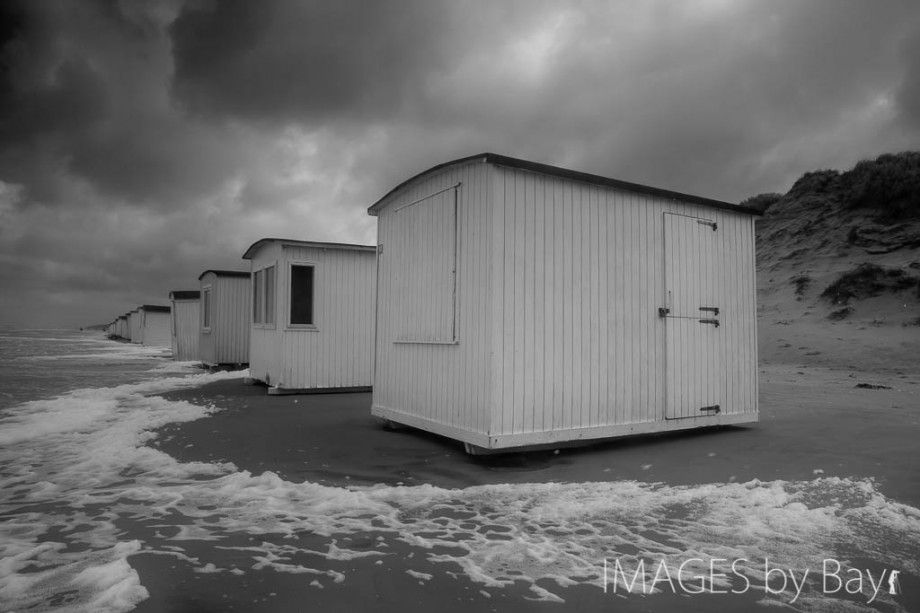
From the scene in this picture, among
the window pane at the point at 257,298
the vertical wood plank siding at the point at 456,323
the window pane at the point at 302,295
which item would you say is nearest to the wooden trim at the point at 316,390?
the window pane at the point at 302,295

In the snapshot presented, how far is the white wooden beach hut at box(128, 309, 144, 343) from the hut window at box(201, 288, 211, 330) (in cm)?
2696

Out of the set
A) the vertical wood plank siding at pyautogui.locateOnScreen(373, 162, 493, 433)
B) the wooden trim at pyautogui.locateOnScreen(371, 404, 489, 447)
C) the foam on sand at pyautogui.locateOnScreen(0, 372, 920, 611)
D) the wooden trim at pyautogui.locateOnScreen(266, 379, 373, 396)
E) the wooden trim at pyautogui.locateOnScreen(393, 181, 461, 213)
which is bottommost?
the foam on sand at pyautogui.locateOnScreen(0, 372, 920, 611)

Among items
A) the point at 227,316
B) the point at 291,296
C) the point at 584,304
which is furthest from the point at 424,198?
the point at 227,316

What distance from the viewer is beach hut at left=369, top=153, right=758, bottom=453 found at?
231 inches

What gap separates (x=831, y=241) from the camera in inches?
947

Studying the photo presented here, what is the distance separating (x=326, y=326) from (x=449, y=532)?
7.95 meters

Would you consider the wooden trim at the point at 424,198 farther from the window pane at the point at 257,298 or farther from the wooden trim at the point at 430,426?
the window pane at the point at 257,298

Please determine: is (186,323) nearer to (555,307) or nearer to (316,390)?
(316,390)

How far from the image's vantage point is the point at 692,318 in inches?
285

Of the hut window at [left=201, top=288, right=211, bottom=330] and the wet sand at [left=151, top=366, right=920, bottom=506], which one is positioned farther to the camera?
the hut window at [left=201, top=288, right=211, bottom=330]

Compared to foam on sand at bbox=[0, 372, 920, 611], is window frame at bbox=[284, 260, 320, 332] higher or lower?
higher

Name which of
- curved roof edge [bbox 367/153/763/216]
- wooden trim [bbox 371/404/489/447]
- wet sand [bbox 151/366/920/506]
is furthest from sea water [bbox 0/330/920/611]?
curved roof edge [bbox 367/153/763/216]

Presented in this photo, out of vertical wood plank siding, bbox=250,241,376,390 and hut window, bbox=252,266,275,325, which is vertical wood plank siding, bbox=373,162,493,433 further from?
hut window, bbox=252,266,275,325

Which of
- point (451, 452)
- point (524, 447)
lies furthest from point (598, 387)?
point (451, 452)
